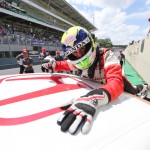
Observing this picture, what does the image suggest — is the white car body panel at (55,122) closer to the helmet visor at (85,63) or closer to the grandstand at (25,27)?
the helmet visor at (85,63)

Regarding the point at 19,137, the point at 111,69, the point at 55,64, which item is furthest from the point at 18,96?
the point at 55,64

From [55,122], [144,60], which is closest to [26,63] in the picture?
[144,60]

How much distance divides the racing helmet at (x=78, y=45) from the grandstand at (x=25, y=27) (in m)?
15.0

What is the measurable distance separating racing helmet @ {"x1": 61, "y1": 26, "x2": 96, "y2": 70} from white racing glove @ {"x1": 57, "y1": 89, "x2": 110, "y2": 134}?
0.57m

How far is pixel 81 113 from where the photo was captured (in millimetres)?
1148

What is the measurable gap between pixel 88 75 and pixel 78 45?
473 millimetres

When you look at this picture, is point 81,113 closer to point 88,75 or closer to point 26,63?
point 88,75

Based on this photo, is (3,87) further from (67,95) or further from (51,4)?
(51,4)

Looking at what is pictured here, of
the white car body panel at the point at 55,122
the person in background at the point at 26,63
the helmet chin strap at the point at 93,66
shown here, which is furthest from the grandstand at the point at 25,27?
the white car body panel at the point at 55,122

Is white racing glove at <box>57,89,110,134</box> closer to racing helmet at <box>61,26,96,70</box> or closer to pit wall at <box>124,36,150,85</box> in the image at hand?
racing helmet at <box>61,26,96,70</box>

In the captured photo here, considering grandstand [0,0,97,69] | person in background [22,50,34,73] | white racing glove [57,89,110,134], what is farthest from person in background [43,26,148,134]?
grandstand [0,0,97,69]

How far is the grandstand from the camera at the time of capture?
62.9 feet

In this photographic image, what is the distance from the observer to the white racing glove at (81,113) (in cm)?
106

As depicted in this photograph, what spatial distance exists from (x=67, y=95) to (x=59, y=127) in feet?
1.47
